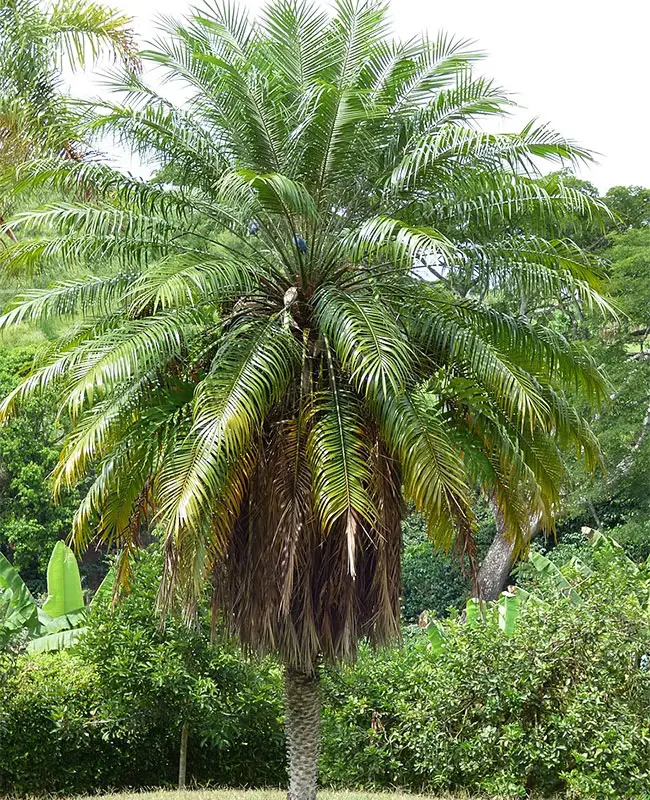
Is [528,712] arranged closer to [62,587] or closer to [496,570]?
[62,587]

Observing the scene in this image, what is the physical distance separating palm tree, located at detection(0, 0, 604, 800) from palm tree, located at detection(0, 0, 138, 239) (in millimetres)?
5536

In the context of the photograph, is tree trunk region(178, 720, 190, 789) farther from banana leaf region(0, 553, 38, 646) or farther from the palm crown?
the palm crown

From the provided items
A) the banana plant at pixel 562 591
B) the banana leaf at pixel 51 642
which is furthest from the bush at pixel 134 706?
the banana plant at pixel 562 591

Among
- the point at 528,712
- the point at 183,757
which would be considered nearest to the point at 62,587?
the point at 183,757

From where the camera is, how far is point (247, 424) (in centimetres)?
694

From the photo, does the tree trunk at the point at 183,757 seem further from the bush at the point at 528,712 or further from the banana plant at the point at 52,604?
the banana plant at the point at 52,604

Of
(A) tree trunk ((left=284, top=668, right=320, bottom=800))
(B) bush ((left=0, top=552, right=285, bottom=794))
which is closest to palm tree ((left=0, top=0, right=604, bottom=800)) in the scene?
(A) tree trunk ((left=284, top=668, right=320, bottom=800))

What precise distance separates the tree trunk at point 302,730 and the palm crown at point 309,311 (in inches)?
27.4

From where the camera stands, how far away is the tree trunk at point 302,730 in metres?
8.42

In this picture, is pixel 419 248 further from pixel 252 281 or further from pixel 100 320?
pixel 100 320

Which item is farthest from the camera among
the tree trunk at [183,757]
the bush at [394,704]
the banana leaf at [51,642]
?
the banana leaf at [51,642]

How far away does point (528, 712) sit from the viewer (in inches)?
427

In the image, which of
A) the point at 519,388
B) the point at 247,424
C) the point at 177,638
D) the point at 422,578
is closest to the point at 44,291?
the point at 247,424

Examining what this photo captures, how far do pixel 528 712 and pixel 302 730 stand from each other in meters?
3.62
